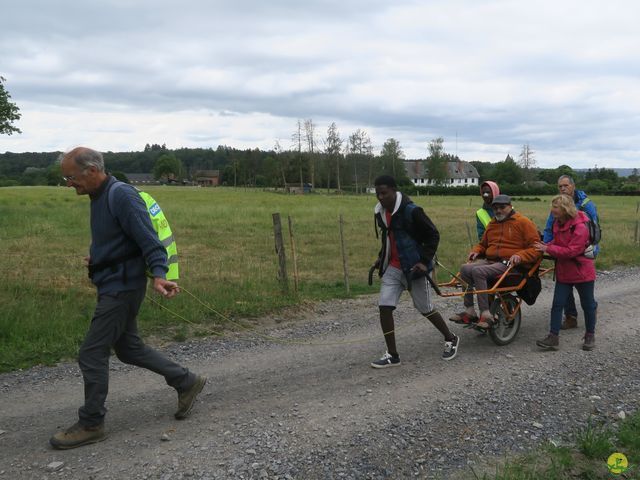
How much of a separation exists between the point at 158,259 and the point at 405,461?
2359 millimetres

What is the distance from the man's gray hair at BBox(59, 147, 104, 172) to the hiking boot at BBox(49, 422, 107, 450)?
1955 mm

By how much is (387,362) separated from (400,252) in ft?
3.94

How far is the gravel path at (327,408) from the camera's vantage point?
3.88m

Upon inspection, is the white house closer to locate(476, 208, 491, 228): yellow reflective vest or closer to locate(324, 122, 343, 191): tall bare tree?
locate(324, 122, 343, 191): tall bare tree

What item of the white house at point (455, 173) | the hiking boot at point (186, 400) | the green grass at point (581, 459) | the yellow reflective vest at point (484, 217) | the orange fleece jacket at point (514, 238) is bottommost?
the green grass at point (581, 459)

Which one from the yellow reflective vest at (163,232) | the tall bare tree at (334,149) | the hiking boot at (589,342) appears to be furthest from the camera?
the tall bare tree at (334,149)

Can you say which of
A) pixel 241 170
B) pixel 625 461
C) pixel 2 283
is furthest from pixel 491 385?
pixel 241 170

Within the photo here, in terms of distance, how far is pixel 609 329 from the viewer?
7574 millimetres

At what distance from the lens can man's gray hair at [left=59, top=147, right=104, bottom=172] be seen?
408 cm

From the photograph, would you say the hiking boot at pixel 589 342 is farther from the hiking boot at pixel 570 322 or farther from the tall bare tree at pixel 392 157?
the tall bare tree at pixel 392 157

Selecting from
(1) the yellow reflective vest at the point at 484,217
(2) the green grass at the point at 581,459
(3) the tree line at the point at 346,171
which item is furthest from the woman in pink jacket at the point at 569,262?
(3) the tree line at the point at 346,171

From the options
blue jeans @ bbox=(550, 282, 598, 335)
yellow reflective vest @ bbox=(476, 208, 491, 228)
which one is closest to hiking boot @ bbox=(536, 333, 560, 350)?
blue jeans @ bbox=(550, 282, 598, 335)

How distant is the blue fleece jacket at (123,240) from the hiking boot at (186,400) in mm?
1007

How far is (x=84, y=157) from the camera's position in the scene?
409 centimetres
